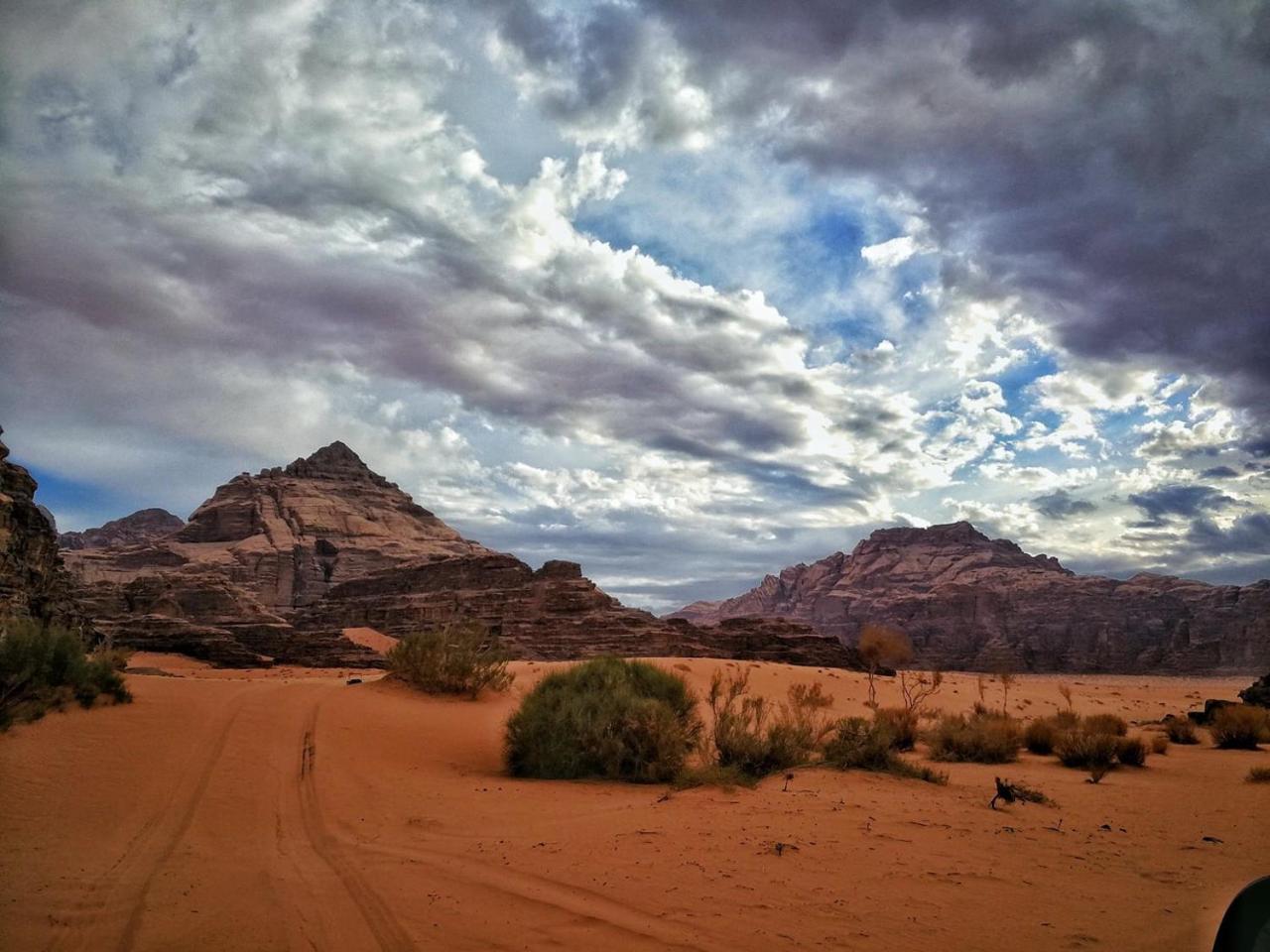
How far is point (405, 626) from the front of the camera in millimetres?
61031

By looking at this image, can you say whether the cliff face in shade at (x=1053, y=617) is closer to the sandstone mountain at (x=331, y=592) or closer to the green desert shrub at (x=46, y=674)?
the sandstone mountain at (x=331, y=592)

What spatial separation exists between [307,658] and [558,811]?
39.1 meters

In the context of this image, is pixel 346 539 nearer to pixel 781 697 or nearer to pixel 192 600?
pixel 192 600

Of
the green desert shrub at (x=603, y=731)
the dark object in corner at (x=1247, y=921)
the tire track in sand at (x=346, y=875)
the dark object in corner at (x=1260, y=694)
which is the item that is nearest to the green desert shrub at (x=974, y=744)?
the green desert shrub at (x=603, y=731)

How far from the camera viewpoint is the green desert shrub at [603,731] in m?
9.55

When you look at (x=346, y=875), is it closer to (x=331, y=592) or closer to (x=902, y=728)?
(x=902, y=728)

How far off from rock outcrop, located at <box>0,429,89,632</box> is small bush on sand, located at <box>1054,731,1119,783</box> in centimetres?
2042

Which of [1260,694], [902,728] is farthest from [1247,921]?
[1260,694]

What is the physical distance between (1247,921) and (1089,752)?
36.9 feet

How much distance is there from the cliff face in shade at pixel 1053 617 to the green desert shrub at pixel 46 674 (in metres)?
75.9

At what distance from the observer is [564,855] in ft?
20.1

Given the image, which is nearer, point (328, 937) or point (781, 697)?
point (328, 937)

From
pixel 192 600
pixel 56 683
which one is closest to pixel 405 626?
pixel 192 600

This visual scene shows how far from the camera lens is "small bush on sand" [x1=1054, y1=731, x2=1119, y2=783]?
1123 centimetres
